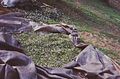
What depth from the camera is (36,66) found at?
2969 mm

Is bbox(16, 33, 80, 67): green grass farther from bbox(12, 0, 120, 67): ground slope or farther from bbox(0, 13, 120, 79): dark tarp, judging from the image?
bbox(0, 13, 120, 79): dark tarp

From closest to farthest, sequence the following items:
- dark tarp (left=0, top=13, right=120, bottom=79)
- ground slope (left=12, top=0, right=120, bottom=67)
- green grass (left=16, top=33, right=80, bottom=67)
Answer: dark tarp (left=0, top=13, right=120, bottom=79) < green grass (left=16, top=33, right=80, bottom=67) < ground slope (left=12, top=0, right=120, bottom=67)

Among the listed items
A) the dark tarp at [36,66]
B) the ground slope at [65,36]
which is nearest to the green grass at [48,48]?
the ground slope at [65,36]

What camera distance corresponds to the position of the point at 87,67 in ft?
11.0

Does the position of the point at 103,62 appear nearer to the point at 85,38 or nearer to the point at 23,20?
the point at 85,38

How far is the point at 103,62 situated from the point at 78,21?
7.59ft

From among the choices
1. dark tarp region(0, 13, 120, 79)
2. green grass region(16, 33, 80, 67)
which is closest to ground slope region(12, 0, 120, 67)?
green grass region(16, 33, 80, 67)

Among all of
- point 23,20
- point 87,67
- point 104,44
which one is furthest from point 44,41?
point 104,44

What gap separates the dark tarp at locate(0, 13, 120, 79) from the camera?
107 inches

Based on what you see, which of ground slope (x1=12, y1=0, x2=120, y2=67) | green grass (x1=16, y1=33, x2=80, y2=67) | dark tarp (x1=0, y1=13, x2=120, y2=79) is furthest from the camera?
ground slope (x1=12, y1=0, x2=120, y2=67)

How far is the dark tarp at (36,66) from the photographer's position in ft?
8.94

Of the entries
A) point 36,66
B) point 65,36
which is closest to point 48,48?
point 65,36

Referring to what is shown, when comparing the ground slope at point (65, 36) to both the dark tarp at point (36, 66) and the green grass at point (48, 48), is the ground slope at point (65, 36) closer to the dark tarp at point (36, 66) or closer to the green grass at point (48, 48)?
the green grass at point (48, 48)

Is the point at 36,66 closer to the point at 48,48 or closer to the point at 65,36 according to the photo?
the point at 48,48
